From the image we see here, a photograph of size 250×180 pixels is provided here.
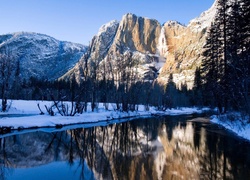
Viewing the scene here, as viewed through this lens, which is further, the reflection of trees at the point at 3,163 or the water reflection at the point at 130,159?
the water reflection at the point at 130,159

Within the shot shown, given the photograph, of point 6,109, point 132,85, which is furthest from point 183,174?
point 132,85

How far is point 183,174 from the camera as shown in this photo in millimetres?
9000

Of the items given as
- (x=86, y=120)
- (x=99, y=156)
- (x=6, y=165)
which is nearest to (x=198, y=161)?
(x=99, y=156)

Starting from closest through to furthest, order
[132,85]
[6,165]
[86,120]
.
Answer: [6,165], [86,120], [132,85]

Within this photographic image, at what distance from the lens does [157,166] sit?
33.3 feet

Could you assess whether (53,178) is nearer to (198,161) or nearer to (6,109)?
(198,161)

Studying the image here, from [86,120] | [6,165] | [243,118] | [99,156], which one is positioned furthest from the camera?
[86,120]

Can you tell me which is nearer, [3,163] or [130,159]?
[3,163]

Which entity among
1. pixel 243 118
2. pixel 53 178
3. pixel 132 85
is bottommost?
pixel 53 178

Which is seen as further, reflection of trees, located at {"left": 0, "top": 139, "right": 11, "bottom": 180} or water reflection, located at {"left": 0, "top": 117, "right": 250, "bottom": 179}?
water reflection, located at {"left": 0, "top": 117, "right": 250, "bottom": 179}

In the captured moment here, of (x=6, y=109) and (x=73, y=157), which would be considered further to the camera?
(x=6, y=109)

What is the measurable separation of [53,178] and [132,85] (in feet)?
153

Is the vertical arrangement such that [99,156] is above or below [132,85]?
below

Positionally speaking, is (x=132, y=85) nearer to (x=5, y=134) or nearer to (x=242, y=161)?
(x=5, y=134)
